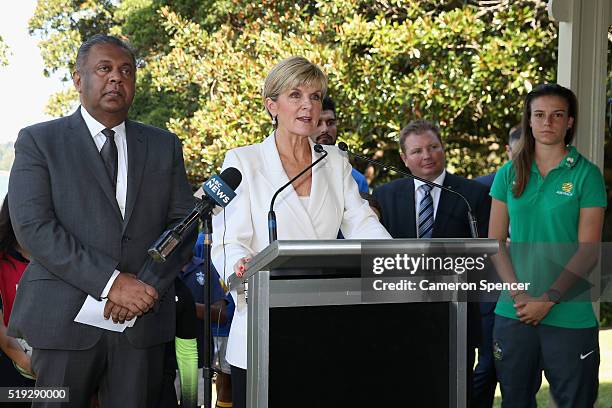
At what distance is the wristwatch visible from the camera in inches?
152

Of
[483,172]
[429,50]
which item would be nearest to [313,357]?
[429,50]

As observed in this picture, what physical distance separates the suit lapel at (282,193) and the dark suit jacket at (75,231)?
56 cm

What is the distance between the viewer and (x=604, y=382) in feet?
20.4

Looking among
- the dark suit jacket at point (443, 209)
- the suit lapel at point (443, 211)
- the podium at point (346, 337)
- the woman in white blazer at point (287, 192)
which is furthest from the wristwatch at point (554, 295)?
the podium at point (346, 337)

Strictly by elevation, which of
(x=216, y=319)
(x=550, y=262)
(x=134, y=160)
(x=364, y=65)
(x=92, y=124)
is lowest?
(x=216, y=319)

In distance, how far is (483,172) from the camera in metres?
12.0

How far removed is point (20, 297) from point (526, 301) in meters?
2.08

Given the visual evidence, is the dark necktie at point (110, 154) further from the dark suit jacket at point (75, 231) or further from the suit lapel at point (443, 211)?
the suit lapel at point (443, 211)

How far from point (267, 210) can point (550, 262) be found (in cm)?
150

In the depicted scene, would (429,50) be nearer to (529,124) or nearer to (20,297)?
(529,124)

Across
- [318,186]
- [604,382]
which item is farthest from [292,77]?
[604,382]

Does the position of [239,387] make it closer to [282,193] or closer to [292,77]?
[282,193]

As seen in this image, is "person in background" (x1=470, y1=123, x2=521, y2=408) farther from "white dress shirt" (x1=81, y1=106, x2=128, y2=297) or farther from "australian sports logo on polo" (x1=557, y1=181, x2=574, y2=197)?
"white dress shirt" (x1=81, y1=106, x2=128, y2=297)

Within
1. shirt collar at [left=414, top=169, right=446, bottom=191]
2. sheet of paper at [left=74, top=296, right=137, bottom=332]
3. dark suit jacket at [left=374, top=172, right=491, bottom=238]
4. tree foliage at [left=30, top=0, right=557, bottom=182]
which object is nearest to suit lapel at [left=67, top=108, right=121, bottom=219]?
sheet of paper at [left=74, top=296, right=137, bottom=332]
